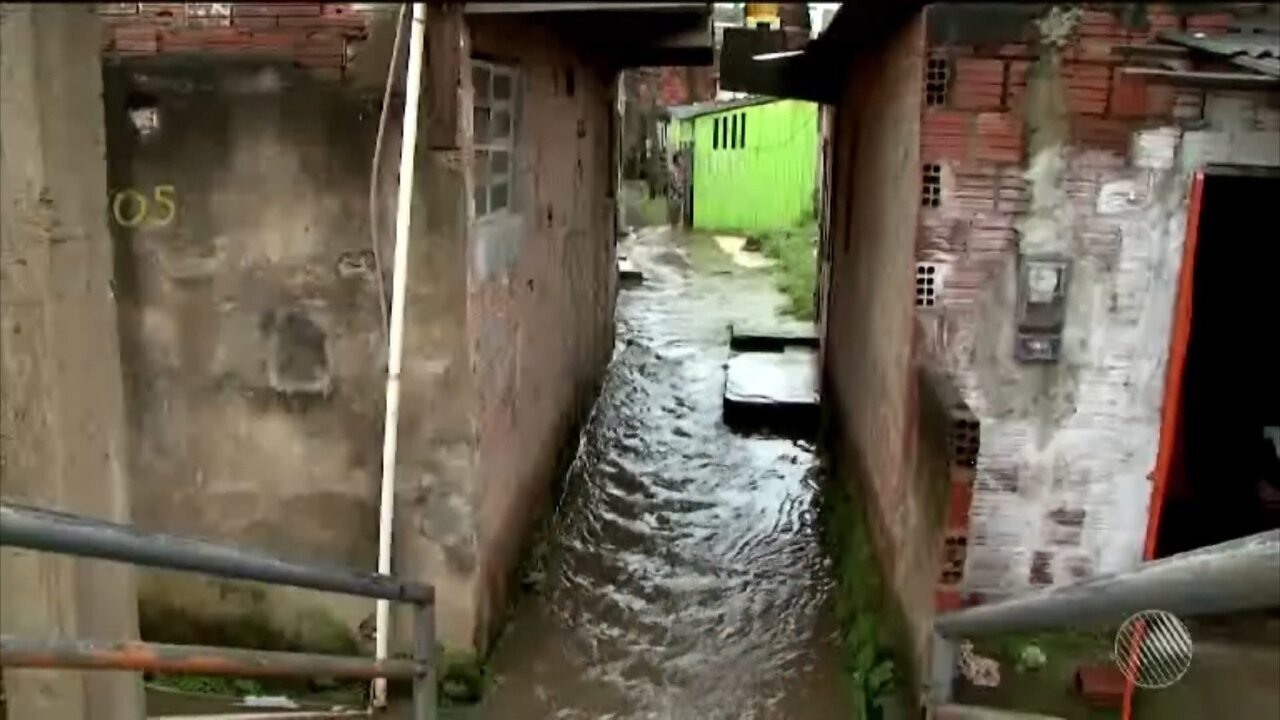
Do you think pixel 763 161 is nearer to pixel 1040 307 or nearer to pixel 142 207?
pixel 1040 307

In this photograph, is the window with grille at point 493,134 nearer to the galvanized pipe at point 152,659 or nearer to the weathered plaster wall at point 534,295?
the weathered plaster wall at point 534,295

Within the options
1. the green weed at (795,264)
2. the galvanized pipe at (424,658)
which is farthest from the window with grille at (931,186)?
the green weed at (795,264)

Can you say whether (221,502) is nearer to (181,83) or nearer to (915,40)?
(181,83)

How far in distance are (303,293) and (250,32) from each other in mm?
1169

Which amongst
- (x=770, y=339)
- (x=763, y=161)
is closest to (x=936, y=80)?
(x=770, y=339)

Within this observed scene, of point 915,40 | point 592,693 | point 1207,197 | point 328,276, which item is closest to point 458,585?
point 592,693

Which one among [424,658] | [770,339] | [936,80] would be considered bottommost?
[770,339]

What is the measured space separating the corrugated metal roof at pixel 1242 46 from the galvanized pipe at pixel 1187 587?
121 inches

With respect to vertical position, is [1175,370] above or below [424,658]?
above

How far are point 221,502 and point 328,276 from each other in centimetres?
127

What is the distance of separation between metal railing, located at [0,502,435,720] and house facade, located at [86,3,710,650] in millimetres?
2122

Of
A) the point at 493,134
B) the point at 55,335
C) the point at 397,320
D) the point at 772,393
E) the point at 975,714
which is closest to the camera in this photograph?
the point at 55,335

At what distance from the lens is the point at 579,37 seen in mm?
8328

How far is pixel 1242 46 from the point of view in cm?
469
